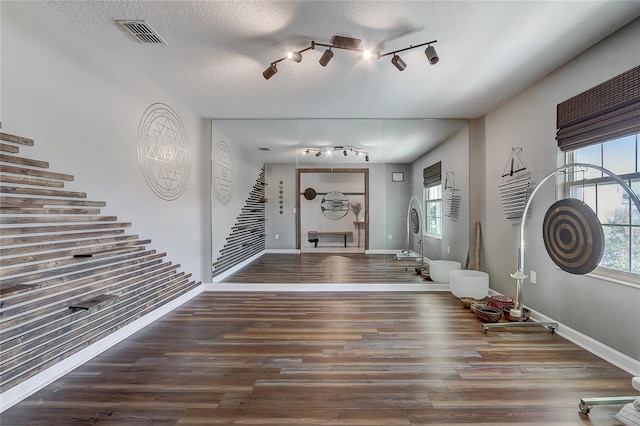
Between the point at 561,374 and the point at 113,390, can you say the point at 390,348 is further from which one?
the point at 113,390

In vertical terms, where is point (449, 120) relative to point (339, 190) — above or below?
above

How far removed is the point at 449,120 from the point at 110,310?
4750 mm

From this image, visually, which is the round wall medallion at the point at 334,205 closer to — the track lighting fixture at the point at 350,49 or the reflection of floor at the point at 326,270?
the reflection of floor at the point at 326,270

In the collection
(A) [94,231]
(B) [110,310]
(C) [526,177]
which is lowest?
(B) [110,310]

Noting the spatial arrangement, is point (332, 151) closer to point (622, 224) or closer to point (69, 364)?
point (622, 224)

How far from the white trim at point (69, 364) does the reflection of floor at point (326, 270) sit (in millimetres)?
1394

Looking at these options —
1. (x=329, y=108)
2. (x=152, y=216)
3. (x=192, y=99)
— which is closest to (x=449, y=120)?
(x=329, y=108)

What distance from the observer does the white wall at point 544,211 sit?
1913 mm

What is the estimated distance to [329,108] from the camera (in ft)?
11.1

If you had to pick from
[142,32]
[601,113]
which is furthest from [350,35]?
[601,113]

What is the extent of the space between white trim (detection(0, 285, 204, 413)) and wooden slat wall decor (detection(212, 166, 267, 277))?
1.60 meters

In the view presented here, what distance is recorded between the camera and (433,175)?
4.29 m

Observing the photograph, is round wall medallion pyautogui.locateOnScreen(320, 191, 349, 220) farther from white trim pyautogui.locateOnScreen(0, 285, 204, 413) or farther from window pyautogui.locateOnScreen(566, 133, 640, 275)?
window pyautogui.locateOnScreen(566, 133, 640, 275)

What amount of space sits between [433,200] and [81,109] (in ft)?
14.6
